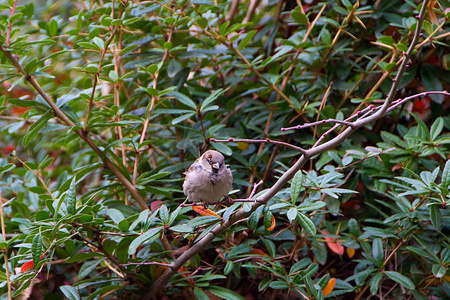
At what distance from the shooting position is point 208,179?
2723mm

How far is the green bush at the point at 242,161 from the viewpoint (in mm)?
2283

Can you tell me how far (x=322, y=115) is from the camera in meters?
2.85

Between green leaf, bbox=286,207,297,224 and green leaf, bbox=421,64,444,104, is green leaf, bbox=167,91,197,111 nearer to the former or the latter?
green leaf, bbox=286,207,297,224

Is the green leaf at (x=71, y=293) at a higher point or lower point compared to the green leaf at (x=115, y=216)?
lower

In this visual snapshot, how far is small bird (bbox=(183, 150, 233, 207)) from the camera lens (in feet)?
9.02

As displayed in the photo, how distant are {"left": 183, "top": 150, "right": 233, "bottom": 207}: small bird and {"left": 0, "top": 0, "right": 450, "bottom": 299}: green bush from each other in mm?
88

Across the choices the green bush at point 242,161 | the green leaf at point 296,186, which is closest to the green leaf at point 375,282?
the green bush at point 242,161

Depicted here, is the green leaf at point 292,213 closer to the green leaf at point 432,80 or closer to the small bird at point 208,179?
the small bird at point 208,179

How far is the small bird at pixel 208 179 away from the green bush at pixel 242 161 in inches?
3.5

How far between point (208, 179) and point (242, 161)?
325 mm

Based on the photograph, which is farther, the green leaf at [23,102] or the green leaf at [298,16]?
the green leaf at [298,16]

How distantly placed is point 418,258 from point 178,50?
73.9 inches

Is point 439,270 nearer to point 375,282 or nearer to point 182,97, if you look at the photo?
point 375,282

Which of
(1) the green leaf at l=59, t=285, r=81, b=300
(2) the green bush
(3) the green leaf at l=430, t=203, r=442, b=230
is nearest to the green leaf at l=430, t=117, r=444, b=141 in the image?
(2) the green bush
